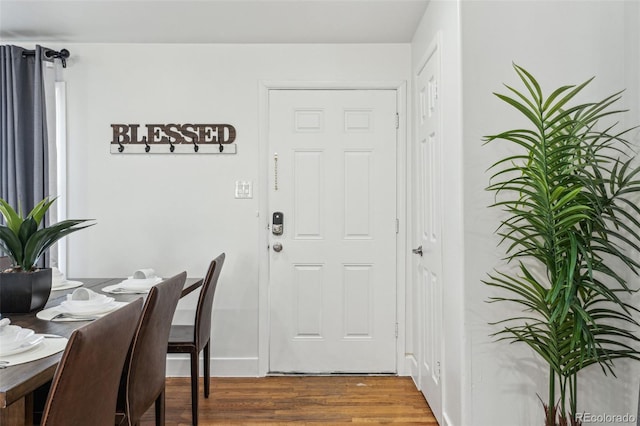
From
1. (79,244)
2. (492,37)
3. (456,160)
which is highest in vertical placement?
(492,37)

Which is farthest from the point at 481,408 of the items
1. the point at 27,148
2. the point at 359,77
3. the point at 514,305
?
the point at 27,148

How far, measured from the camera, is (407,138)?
311cm

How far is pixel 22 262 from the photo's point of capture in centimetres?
183

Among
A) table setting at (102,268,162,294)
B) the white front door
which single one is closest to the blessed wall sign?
the white front door

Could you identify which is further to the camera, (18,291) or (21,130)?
(21,130)

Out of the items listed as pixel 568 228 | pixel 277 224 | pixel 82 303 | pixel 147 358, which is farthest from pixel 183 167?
pixel 568 228

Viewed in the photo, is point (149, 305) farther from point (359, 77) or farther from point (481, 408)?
point (359, 77)

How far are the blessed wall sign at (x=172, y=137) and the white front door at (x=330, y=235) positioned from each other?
421 mm

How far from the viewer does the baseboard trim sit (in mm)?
3088

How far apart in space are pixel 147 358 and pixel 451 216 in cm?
146

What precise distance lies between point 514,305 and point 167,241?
2268 millimetres

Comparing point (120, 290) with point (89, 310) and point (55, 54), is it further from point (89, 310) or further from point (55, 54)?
point (55, 54)

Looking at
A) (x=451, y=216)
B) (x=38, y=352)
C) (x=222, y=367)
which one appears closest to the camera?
(x=38, y=352)

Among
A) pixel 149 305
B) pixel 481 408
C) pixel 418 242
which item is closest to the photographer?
pixel 149 305
